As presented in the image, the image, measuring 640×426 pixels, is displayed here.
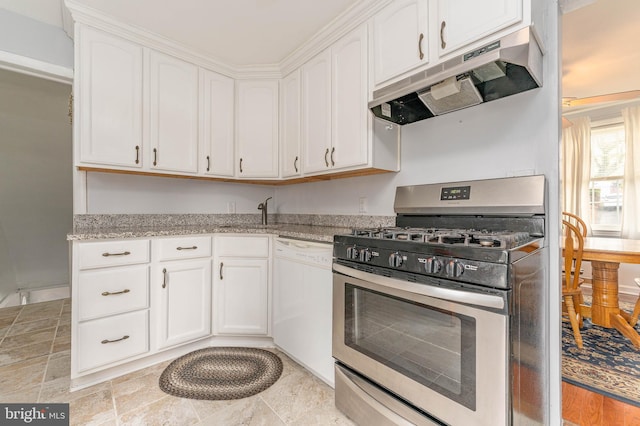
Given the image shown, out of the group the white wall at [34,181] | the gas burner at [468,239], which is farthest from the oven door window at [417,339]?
the white wall at [34,181]

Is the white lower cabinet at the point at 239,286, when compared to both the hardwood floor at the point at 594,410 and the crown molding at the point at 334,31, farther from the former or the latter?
the hardwood floor at the point at 594,410

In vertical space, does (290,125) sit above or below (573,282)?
above

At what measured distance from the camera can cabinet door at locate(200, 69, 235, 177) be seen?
8.45 ft

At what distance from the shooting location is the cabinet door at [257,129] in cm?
272

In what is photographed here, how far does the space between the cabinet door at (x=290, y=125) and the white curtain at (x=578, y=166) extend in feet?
13.8

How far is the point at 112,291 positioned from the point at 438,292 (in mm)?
1940

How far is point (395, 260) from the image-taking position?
126 centimetres

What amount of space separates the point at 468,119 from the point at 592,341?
2.34 metres

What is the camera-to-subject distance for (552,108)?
4.58ft

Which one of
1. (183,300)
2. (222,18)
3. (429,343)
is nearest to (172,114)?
(222,18)

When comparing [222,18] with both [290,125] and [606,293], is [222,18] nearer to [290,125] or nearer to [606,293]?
[290,125]

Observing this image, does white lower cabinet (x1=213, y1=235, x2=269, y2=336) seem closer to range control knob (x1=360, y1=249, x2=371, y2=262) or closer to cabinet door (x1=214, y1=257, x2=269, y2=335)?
cabinet door (x1=214, y1=257, x2=269, y2=335)

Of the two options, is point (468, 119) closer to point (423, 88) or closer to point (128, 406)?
point (423, 88)

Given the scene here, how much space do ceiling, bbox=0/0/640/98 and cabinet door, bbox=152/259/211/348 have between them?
68.4 inches
